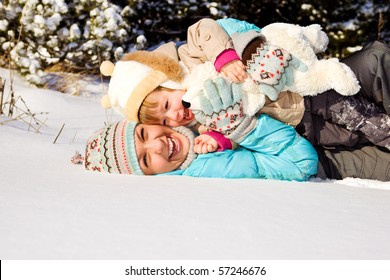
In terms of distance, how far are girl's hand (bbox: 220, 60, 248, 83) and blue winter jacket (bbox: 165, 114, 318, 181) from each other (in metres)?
0.24

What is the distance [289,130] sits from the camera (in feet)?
10.0

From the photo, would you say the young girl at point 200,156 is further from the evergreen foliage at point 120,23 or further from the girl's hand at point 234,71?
the evergreen foliage at point 120,23


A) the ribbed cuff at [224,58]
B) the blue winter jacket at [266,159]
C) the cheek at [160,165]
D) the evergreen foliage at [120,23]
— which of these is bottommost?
the evergreen foliage at [120,23]

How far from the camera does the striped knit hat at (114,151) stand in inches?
119

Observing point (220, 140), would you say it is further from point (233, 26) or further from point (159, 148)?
point (233, 26)

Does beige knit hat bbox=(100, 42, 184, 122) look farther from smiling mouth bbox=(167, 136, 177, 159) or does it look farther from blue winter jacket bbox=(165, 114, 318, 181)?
blue winter jacket bbox=(165, 114, 318, 181)

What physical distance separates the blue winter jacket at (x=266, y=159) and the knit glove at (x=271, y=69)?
6.5 inches

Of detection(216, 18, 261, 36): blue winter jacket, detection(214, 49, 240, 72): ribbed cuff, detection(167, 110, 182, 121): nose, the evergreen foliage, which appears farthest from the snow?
the evergreen foliage

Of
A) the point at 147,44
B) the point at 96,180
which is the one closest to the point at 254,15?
the point at 147,44

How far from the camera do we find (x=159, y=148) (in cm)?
298

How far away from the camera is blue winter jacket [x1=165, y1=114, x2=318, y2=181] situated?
300 cm

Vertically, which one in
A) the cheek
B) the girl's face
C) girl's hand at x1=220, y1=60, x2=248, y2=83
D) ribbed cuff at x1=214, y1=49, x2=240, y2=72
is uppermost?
ribbed cuff at x1=214, y1=49, x2=240, y2=72

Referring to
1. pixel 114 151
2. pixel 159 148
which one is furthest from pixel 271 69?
pixel 114 151

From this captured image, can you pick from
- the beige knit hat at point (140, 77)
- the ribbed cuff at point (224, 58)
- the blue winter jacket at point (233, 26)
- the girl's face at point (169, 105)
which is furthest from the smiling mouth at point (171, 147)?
the blue winter jacket at point (233, 26)
